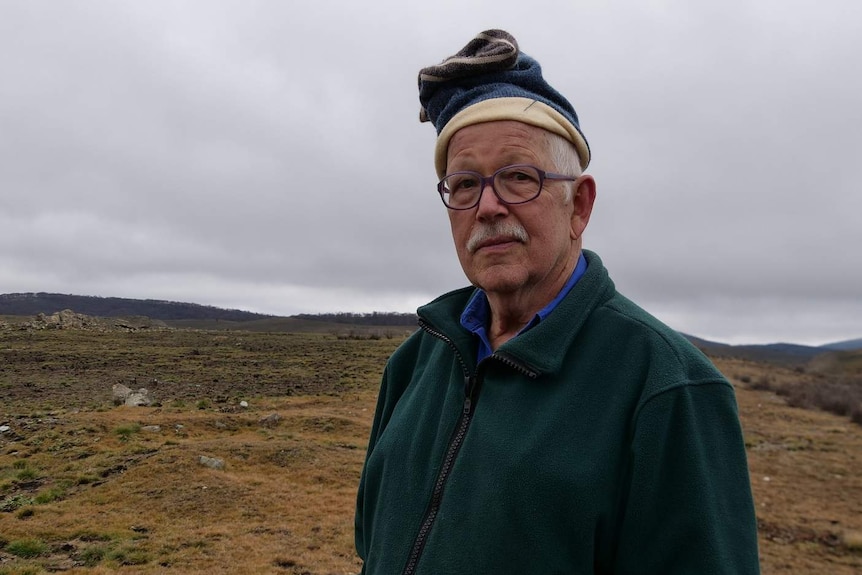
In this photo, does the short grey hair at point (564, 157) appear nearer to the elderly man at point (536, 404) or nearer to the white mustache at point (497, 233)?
the elderly man at point (536, 404)

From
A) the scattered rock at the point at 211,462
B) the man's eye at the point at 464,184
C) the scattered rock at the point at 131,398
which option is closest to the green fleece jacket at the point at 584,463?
the man's eye at the point at 464,184

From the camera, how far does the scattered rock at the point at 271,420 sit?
55.4ft

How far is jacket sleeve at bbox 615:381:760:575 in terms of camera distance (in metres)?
1.24

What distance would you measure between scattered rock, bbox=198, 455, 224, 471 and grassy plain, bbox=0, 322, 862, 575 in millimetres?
156

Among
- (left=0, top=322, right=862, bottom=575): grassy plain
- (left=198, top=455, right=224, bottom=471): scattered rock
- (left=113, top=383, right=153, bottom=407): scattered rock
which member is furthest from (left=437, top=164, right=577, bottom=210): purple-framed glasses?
(left=113, top=383, right=153, bottom=407): scattered rock

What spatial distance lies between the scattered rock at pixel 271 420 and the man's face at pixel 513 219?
16.6m

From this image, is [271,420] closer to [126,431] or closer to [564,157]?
[126,431]

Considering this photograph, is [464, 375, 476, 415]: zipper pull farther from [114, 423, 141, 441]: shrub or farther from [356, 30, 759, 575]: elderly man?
[114, 423, 141, 441]: shrub

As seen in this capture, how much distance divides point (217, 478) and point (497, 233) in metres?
11.4

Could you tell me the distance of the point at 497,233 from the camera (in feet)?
5.60

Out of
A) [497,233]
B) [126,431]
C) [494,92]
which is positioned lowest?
[126,431]

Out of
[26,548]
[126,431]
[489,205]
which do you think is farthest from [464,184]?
[126,431]

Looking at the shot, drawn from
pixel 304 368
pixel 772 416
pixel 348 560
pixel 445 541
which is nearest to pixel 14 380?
pixel 304 368

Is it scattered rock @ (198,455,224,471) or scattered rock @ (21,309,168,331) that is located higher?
scattered rock @ (21,309,168,331)
